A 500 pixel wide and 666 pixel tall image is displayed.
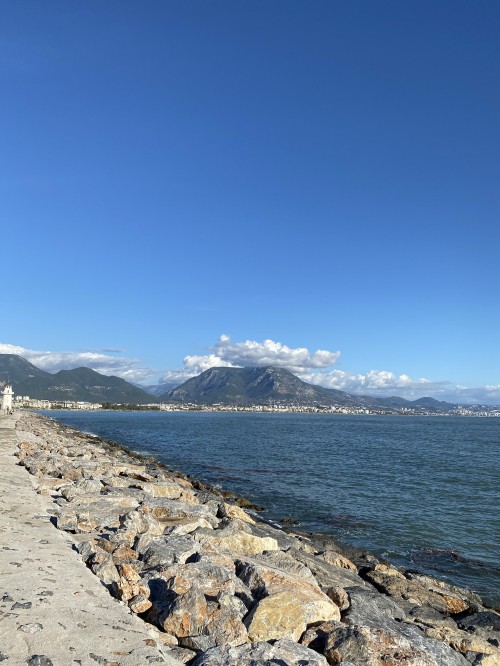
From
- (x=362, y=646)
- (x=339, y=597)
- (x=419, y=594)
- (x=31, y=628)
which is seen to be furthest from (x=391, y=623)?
(x=31, y=628)

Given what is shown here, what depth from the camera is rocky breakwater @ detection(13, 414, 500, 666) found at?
6988 millimetres

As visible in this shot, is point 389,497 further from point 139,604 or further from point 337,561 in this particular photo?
point 139,604

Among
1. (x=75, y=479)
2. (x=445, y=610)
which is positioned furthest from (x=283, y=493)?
(x=445, y=610)

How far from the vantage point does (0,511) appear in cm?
1316

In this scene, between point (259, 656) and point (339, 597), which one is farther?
point (339, 597)

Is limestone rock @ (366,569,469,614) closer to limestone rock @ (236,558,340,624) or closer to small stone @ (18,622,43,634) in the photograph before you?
limestone rock @ (236,558,340,624)

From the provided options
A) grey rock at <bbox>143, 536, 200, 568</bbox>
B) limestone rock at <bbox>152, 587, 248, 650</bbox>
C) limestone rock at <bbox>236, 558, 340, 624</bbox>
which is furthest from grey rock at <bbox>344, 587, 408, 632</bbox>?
grey rock at <bbox>143, 536, 200, 568</bbox>

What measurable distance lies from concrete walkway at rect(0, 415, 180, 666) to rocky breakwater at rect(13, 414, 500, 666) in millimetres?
333

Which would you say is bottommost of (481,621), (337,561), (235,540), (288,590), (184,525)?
(481,621)

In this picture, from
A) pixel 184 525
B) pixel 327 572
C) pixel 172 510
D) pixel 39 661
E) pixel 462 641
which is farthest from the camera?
pixel 172 510

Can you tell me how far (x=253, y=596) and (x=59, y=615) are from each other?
314 cm

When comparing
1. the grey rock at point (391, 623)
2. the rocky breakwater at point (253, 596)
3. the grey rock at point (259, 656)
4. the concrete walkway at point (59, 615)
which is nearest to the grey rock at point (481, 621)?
the rocky breakwater at point (253, 596)

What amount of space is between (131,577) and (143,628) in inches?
53.2

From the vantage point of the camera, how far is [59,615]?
7.06 meters
